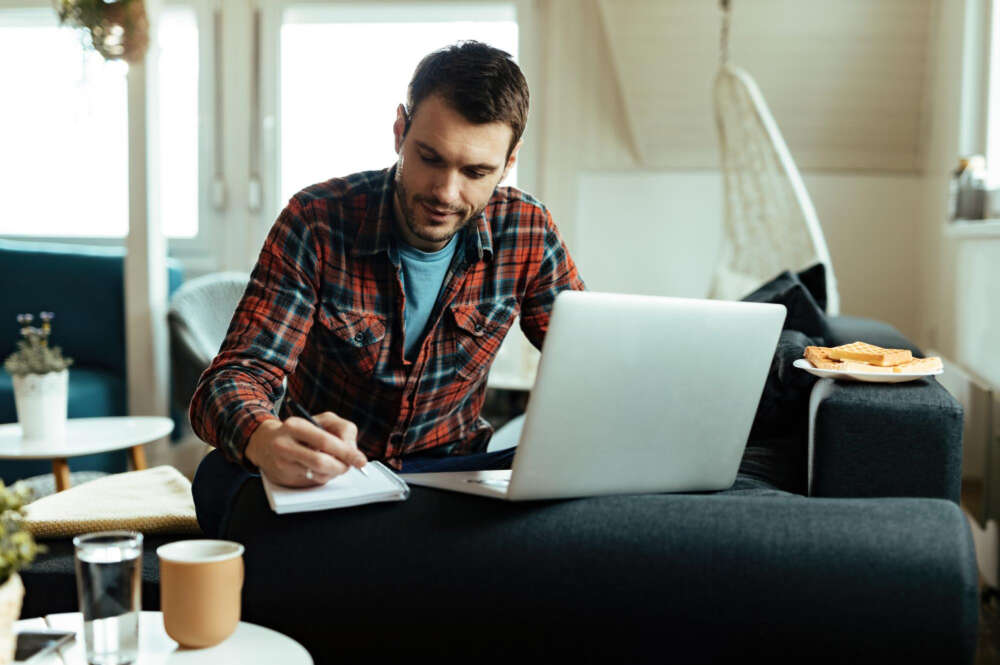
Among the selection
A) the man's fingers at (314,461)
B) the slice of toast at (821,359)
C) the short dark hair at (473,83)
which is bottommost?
the man's fingers at (314,461)

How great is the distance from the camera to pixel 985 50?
2.98 metres

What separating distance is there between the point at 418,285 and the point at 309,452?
560mm

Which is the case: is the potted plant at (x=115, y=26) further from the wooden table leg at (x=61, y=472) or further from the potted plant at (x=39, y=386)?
the wooden table leg at (x=61, y=472)

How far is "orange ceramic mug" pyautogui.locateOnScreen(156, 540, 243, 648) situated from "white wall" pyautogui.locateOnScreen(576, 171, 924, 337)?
9.92ft

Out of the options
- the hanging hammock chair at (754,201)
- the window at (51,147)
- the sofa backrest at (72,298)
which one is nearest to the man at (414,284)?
the hanging hammock chair at (754,201)

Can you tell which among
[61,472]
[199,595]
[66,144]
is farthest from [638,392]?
[66,144]

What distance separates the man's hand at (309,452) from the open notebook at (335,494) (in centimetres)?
1

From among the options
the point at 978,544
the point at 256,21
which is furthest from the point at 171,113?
the point at 978,544

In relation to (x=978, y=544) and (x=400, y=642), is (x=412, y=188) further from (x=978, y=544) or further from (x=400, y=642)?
(x=978, y=544)

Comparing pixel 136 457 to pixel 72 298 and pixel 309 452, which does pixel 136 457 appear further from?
pixel 309 452

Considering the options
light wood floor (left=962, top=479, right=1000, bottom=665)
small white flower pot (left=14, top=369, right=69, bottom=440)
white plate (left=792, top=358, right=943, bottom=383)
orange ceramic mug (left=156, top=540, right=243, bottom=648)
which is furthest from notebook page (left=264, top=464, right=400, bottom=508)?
small white flower pot (left=14, top=369, right=69, bottom=440)

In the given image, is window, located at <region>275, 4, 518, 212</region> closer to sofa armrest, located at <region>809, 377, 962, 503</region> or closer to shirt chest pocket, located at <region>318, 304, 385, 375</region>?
shirt chest pocket, located at <region>318, 304, 385, 375</region>

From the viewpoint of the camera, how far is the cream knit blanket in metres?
1.40

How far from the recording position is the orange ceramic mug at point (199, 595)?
891mm
